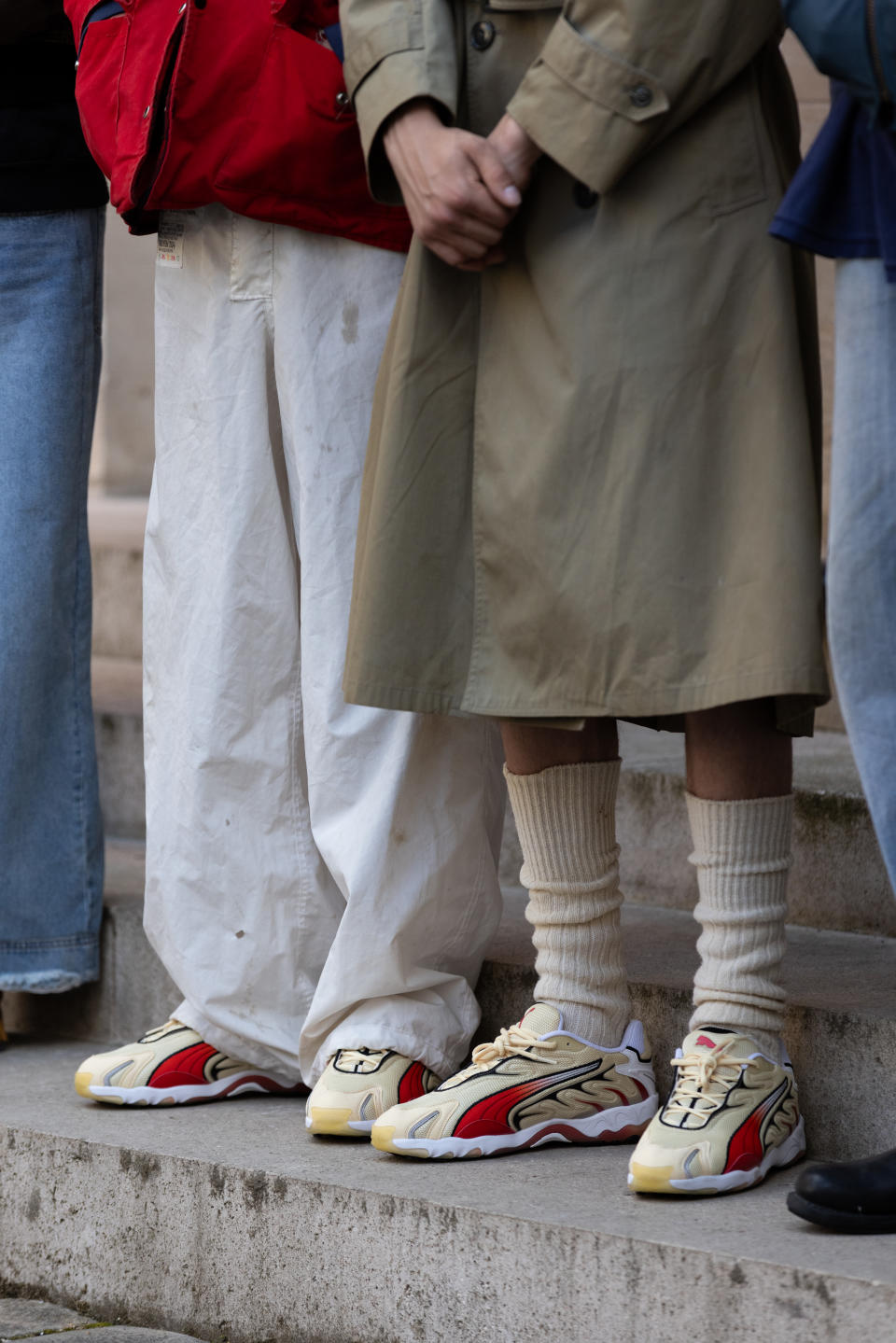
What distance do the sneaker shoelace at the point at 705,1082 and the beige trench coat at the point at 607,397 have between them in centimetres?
37

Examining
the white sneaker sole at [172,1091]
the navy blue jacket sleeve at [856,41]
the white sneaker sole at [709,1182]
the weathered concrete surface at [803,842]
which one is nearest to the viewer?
the navy blue jacket sleeve at [856,41]

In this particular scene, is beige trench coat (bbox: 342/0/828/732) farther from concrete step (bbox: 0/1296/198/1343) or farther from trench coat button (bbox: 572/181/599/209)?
concrete step (bbox: 0/1296/198/1343)

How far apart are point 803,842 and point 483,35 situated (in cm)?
128

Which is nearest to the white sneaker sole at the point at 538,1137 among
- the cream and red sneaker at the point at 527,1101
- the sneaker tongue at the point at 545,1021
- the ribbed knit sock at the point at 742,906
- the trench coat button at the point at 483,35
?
the cream and red sneaker at the point at 527,1101

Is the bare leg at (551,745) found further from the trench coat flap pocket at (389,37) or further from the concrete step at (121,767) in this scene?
the concrete step at (121,767)

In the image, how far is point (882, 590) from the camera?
66.8 inches

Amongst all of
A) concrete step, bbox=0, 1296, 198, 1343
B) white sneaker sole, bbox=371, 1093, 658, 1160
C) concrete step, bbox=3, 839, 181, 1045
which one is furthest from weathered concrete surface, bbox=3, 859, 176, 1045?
white sneaker sole, bbox=371, 1093, 658, 1160

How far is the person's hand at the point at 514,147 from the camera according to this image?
6.16ft

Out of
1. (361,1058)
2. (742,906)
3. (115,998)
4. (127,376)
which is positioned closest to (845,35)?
(742,906)

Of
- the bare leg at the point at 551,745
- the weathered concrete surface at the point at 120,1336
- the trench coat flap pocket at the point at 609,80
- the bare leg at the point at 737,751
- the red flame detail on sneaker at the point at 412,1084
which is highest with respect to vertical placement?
the trench coat flap pocket at the point at 609,80

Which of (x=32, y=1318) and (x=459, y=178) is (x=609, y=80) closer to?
(x=459, y=178)

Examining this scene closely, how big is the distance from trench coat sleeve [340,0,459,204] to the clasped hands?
20 millimetres

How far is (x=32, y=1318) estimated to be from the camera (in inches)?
86.4

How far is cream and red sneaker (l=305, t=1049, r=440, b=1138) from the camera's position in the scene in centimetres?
217
